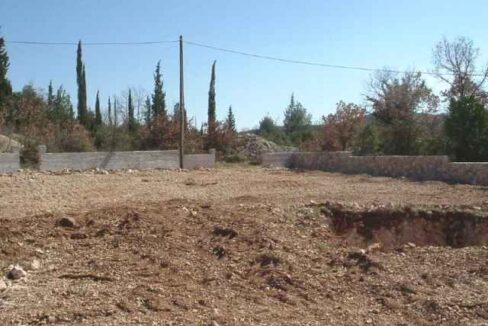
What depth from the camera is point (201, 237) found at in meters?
7.70

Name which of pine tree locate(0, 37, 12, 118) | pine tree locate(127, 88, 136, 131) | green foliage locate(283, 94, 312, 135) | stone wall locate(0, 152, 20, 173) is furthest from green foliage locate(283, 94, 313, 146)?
stone wall locate(0, 152, 20, 173)

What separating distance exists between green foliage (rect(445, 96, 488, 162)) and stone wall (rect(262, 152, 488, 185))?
2.12 m

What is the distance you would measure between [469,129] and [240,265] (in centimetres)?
1450

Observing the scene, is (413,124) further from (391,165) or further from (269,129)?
(269,129)

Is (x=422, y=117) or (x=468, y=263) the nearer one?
(x=468, y=263)

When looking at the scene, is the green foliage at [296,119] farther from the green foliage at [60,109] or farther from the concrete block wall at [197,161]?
the concrete block wall at [197,161]

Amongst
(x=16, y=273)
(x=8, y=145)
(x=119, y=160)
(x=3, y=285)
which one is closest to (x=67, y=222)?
(x=16, y=273)

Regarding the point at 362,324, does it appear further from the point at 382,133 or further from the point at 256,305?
the point at 382,133

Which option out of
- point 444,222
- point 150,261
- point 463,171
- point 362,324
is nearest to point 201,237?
point 150,261

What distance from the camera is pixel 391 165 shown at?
19062 mm

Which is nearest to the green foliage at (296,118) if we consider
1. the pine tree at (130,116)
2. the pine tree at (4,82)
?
the pine tree at (130,116)

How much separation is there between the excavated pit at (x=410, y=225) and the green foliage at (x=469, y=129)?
340 inches

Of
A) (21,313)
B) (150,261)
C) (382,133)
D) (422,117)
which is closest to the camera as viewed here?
(21,313)

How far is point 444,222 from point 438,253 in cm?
339
